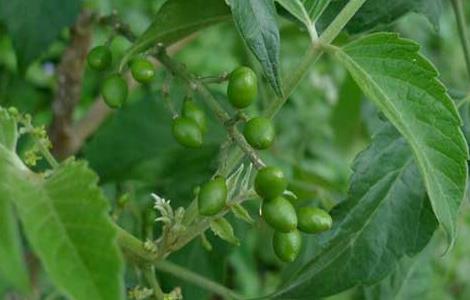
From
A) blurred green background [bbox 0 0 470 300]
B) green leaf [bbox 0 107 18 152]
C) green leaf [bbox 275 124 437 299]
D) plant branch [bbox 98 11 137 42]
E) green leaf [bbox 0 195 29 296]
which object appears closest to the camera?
green leaf [bbox 0 195 29 296]

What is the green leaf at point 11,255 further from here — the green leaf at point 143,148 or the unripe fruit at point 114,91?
the green leaf at point 143,148

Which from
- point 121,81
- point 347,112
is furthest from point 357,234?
point 347,112

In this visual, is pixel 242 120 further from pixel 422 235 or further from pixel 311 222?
pixel 422 235

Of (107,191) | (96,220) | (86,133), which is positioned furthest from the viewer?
(86,133)

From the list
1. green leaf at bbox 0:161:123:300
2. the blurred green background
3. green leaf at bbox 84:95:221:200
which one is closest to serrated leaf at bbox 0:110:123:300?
green leaf at bbox 0:161:123:300

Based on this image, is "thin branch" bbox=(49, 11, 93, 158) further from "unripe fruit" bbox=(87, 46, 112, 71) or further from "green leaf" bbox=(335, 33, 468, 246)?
"green leaf" bbox=(335, 33, 468, 246)

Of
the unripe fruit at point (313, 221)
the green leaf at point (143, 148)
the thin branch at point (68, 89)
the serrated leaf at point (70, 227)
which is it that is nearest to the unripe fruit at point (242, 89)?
the unripe fruit at point (313, 221)

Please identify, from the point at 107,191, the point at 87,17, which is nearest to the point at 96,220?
the point at 107,191
